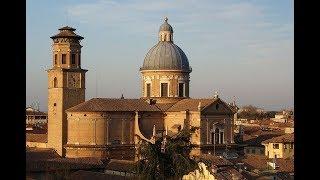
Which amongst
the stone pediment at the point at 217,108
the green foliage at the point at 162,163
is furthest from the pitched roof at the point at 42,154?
the green foliage at the point at 162,163

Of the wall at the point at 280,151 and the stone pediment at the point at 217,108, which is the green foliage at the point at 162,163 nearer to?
the stone pediment at the point at 217,108

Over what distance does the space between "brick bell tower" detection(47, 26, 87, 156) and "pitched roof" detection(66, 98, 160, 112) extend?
156cm

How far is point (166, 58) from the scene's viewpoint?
36.2 metres

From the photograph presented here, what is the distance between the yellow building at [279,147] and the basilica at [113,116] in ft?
10.8

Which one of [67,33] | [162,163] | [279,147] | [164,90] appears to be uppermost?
[67,33]

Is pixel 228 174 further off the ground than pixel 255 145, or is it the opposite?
pixel 228 174

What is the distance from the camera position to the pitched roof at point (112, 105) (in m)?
31.6

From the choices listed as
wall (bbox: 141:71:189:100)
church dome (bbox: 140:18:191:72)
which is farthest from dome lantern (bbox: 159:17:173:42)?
wall (bbox: 141:71:189:100)

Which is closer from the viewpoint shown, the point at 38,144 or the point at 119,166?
the point at 119,166

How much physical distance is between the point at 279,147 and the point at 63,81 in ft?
42.3

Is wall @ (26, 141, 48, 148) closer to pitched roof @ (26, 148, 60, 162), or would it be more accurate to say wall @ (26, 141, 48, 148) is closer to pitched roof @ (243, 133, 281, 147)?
pitched roof @ (26, 148, 60, 162)

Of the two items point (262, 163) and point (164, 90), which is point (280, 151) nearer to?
point (164, 90)

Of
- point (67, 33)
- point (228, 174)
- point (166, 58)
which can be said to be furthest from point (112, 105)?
point (228, 174)

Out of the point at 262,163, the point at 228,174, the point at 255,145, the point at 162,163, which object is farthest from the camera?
the point at 255,145
